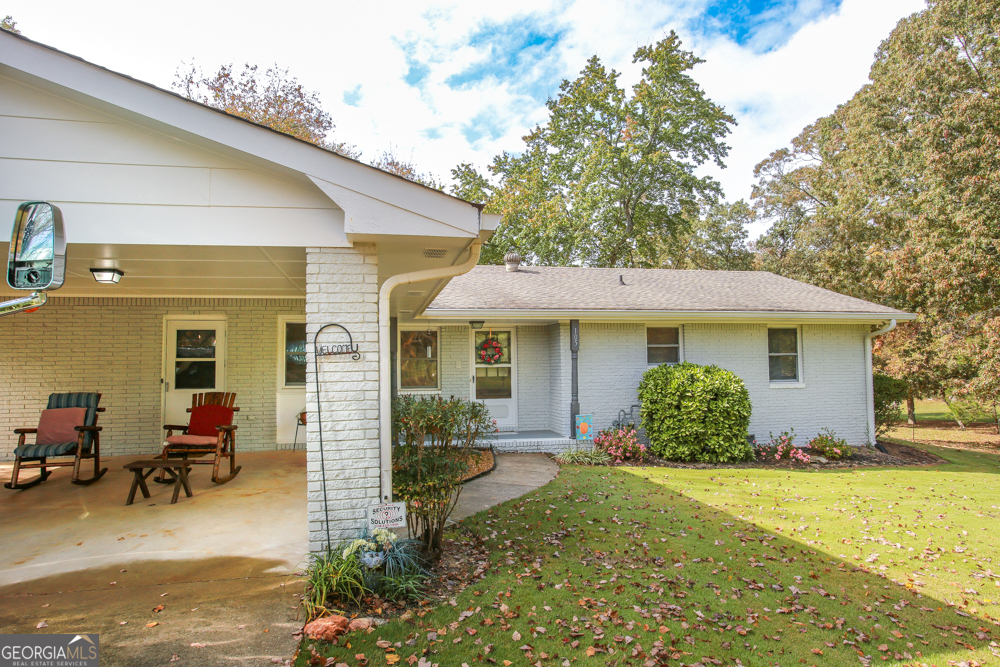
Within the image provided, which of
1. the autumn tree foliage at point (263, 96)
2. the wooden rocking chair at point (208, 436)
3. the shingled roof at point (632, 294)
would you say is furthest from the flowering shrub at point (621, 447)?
the autumn tree foliage at point (263, 96)

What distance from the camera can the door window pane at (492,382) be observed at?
416 inches

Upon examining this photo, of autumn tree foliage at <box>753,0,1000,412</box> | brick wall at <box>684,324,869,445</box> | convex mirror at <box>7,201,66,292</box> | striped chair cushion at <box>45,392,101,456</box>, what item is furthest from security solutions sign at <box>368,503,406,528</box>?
autumn tree foliage at <box>753,0,1000,412</box>

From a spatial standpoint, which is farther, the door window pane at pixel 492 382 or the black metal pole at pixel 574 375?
the door window pane at pixel 492 382

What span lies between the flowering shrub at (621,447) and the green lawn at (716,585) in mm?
2195

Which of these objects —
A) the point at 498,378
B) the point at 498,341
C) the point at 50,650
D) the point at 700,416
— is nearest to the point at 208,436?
the point at 50,650

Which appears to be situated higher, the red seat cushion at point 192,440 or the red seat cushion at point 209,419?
the red seat cushion at point 209,419

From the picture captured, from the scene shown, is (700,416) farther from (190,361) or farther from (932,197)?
(932,197)

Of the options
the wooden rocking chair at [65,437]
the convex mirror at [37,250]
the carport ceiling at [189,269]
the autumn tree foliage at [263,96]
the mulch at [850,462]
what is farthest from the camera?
the autumn tree foliage at [263,96]

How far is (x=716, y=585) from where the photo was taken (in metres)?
4.20

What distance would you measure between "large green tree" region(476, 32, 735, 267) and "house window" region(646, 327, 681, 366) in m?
11.0

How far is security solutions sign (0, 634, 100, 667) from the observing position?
2.78 meters

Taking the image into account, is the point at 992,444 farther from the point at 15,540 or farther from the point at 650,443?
Answer: the point at 15,540

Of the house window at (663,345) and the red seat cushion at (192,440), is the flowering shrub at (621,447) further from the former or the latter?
the red seat cushion at (192,440)

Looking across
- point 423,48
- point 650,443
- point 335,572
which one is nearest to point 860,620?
point 335,572
